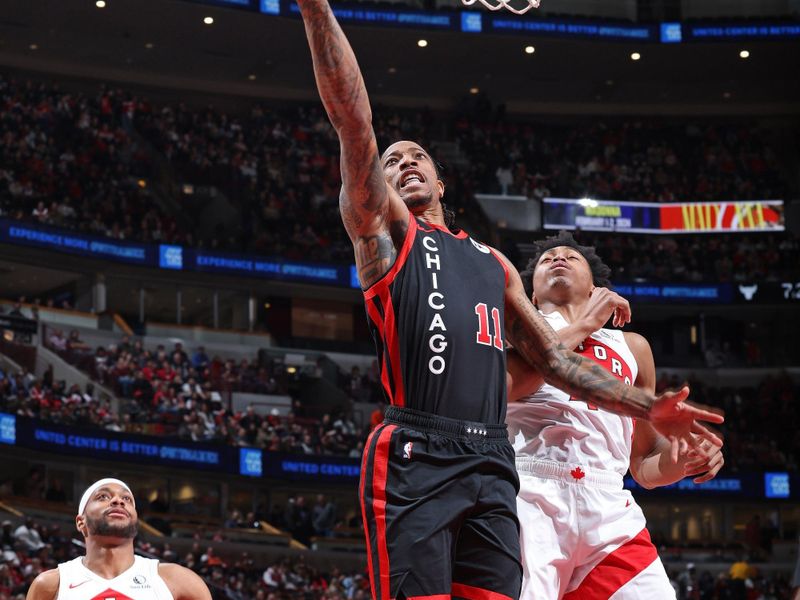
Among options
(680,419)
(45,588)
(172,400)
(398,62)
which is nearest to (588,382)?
(680,419)

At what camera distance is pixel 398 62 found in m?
36.1

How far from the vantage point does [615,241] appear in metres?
34.9

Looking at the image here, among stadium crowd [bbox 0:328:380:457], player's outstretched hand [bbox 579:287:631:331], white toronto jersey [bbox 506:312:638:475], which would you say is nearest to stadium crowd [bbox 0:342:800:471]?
stadium crowd [bbox 0:328:380:457]

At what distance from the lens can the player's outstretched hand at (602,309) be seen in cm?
530

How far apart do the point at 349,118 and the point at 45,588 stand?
148 inches

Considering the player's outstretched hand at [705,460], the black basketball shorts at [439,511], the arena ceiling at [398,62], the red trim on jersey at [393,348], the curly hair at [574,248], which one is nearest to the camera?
the black basketball shorts at [439,511]

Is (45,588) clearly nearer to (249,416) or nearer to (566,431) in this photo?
(566,431)

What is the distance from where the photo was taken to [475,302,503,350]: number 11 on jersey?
417 centimetres

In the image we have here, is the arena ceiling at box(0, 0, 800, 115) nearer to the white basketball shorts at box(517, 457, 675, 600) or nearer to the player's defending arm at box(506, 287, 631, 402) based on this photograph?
the player's defending arm at box(506, 287, 631, 402)

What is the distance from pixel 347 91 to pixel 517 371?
149 centimetres

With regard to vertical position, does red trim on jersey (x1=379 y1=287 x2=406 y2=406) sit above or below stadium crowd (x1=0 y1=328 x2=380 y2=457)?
above

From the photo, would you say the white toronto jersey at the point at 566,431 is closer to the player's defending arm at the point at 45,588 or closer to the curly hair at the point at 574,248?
the curly hair at the point at 574,248

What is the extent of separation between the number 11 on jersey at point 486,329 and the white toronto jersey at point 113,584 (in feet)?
11.0

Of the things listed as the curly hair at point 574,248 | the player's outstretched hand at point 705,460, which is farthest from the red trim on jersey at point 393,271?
the curly hair at point 574,248
